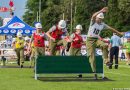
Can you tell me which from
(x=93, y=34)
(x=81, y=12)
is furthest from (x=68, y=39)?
(x=81, y=12)

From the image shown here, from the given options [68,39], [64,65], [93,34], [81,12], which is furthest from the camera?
[81,12]

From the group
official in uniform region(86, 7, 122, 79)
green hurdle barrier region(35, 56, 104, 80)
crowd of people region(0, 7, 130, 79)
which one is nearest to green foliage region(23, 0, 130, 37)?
crowd of people region(0, 7, 130, 79)

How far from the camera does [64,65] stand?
1797cm

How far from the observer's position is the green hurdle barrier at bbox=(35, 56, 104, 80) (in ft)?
57.9

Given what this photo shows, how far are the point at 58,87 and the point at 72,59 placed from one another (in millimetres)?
3508

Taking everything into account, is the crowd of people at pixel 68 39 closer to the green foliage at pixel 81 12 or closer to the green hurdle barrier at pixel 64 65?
the green hurdle barrier at pixel 64 65

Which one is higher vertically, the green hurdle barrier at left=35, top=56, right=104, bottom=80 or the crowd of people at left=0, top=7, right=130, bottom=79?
the crowd of people at left=0, top=7, right=130, bottom=79

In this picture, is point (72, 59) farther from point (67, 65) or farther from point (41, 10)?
point (41, 10)

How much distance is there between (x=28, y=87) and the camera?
47.6ft

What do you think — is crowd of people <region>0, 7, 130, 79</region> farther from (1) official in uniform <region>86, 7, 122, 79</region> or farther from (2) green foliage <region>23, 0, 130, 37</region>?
(2) green foliage <region>23, 0, 130, 37</region>

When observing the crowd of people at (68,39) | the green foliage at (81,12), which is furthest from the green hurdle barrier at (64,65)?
the green foliage at (81,12)

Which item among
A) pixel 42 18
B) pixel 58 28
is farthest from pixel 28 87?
pixel 42 18

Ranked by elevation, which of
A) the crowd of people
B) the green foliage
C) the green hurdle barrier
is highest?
the green foliage

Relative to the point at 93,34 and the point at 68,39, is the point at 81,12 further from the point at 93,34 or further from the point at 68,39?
the point at 93,34
